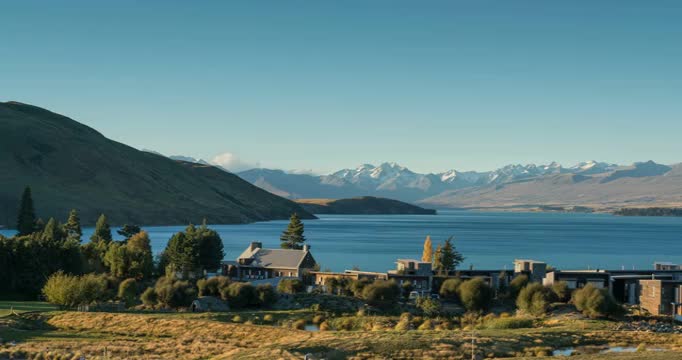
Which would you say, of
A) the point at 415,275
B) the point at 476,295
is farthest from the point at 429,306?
the point at 415,275

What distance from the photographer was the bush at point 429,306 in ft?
263

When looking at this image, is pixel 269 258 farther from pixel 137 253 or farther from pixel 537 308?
pixel 537 308

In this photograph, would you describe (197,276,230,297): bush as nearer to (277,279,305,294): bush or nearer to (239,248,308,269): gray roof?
(277,279,305,294): bush

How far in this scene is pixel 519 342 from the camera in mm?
56719

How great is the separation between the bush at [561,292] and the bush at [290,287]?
94.0 feet

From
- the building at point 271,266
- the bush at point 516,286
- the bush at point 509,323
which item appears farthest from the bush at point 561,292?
the building at point 271,266

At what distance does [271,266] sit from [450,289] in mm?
31909

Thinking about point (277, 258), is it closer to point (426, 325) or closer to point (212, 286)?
point (212, 286)

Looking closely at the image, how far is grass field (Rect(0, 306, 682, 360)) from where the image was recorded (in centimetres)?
5184

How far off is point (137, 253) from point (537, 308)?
51.2 metres

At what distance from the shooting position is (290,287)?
302 ft

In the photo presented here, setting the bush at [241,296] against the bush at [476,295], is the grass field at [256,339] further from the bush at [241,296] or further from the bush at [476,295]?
the bush at [476,295]

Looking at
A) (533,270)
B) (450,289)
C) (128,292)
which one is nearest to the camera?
(128,292)

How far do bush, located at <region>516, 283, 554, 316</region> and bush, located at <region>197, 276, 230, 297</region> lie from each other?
31.6 metres
